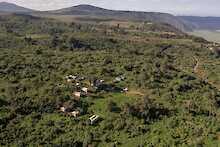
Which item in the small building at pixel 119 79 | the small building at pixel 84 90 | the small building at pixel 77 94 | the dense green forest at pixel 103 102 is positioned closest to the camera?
the dense green forest at pixel 103 102

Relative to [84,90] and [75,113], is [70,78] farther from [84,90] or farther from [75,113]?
[75,113]

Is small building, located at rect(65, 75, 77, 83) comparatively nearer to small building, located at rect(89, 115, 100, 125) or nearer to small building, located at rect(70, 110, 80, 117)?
small building, located at rect(70, 110, 80, 117)

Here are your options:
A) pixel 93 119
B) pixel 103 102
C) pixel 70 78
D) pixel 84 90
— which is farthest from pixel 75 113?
pixel 70 78

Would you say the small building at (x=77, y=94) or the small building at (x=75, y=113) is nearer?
the small building at (x=75, y=113)

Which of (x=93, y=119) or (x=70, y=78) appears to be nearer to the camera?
(x=93, y=119)

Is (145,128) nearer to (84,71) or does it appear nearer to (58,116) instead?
(58,116)

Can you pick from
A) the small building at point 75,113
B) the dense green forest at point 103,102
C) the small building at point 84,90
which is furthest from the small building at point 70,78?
the small building at point 75,113

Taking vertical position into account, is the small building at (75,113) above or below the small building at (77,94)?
below

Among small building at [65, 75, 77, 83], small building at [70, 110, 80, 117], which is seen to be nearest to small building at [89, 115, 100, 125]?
small building at [70, 110, 80, 117]

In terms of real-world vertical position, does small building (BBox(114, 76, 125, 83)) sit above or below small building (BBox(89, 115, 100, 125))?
above

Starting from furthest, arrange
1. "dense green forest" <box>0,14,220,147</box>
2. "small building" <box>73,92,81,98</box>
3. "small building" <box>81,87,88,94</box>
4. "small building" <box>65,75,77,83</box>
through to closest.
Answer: "small building" <box>65,75,77,83</box> < "small building" <box>81,87,88,94</box> < "small building" <box>73,92,81,98</box> < "dense green forest" <box>0,14,220,147</box>

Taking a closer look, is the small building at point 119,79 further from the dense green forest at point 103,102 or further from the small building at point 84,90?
the small building at point 84,90

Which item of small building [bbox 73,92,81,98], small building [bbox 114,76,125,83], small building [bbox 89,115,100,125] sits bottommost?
small building [bbox 89,115,100,125]
